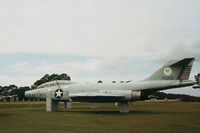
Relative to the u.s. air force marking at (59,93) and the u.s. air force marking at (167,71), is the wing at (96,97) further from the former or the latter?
the u.s. air force marking at (167,71)

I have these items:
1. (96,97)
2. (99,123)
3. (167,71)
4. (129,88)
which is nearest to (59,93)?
(96,97)

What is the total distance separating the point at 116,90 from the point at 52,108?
6512 mm

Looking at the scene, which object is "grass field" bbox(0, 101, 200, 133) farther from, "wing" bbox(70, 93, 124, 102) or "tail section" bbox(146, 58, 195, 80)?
"tail section" bbox(146, 58, 195, 80)

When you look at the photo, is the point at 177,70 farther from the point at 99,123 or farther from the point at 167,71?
the point at 99,123

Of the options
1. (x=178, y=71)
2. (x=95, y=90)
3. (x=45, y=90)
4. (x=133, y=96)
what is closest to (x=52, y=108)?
(x=45, y=90)

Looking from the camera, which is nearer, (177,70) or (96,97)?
(177,70)

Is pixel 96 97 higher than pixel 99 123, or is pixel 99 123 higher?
pixel 96 97

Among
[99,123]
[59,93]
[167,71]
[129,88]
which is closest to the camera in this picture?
[99,123]

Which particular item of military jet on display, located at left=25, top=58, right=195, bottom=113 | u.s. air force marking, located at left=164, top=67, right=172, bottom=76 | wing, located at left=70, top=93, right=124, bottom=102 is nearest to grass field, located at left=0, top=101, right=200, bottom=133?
wing, located at left=70, top=93, right=124, bottom=102

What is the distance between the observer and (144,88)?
2028 centimetres

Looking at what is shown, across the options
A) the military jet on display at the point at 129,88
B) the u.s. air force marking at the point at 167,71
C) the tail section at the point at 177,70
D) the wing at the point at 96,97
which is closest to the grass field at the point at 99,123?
the wing at the point at 96,97

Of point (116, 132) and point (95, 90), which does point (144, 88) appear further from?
point (116, 132)

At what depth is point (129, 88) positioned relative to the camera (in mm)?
20875

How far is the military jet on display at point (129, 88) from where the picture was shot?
19.7m
